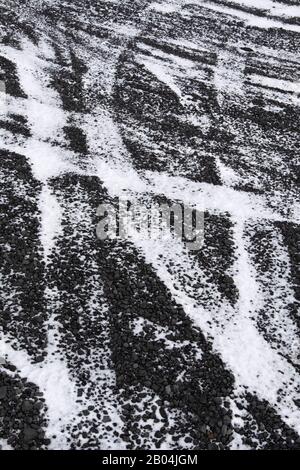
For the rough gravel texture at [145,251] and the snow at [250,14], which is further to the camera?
the snow at [250,14]

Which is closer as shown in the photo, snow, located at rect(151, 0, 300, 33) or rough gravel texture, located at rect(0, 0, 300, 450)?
rough gravel texture, located at rect(0, 0, 300, 450)

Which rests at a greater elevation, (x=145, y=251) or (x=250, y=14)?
(x=250, y=14)

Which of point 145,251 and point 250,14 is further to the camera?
point 250,14

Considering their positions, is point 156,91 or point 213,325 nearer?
point 213,325

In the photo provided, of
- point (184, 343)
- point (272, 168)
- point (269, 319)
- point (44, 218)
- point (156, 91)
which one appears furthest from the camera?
point (156, 91)

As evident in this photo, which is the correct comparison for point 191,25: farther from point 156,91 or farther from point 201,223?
point 201,223

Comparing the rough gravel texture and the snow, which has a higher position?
the snow

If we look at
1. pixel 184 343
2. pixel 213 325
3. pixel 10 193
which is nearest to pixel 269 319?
pixel 213 325

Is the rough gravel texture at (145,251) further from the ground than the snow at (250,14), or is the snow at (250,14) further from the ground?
the snow at (250,14)

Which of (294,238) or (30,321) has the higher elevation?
(294,238)
